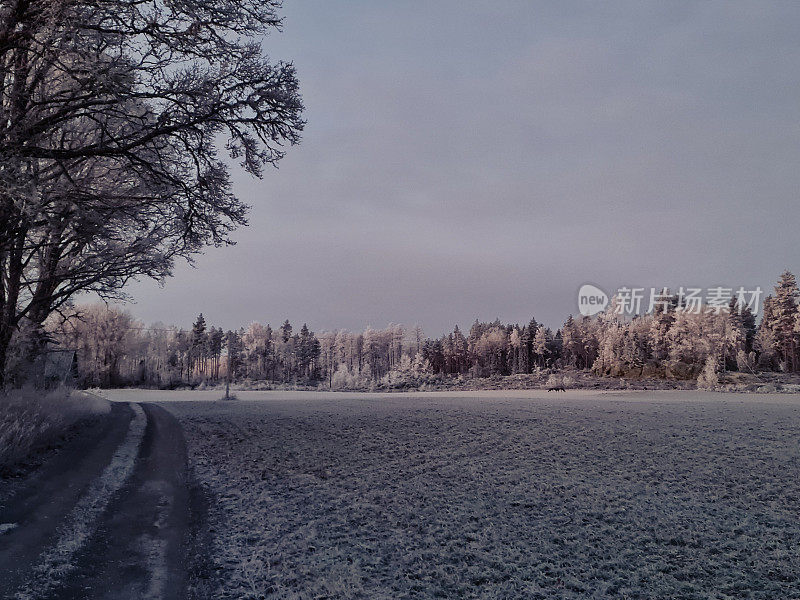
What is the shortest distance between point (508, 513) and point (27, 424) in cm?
1316

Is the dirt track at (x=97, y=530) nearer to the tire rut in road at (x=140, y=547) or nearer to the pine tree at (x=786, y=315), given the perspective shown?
the tire rut in road at (x=140, y=547)

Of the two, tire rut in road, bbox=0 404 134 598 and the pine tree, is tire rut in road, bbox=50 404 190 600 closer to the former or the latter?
tire rut in road, bbox=0 404 134 598

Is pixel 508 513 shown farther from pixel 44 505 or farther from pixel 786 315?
pixel 786 315

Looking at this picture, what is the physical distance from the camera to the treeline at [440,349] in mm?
65750

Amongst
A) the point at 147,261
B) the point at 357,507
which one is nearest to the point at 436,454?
the point at 357,507

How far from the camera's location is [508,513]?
8148 mm

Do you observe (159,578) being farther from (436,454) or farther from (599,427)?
(599,427)

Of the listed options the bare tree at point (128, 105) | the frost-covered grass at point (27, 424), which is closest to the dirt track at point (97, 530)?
the frost-covered grass at point (27, 424)

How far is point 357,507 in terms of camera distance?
863 cm

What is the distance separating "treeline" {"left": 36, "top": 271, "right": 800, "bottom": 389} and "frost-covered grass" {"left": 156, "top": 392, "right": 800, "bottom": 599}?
66.0 ft

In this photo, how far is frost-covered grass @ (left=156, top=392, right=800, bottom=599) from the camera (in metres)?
5.84

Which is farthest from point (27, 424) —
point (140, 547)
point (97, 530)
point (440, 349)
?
point (440, 349)

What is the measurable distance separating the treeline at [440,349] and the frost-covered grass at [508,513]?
66.0ft

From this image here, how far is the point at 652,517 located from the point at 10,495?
1123 cm
